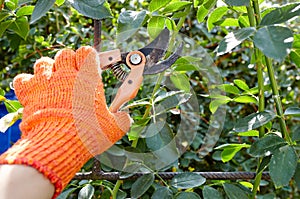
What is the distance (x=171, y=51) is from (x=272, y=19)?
0.20 meters

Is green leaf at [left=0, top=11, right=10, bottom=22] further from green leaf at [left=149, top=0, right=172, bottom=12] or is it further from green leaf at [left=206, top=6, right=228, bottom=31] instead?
green leaf at [left=206, top=6, right=228, bottom=31]

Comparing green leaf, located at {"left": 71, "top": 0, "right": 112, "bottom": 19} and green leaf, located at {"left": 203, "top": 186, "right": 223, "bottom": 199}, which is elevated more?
green leaf, located at {"left": 71, "top": 0, "right": 112, "bottom": 19}

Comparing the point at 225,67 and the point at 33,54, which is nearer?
the point at 33,54

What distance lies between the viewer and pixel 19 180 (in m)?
0.60

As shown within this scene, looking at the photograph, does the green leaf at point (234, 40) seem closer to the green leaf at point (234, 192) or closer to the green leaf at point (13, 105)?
the green leaf at point (234, 192)

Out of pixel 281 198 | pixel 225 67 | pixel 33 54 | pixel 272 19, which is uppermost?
pixel 272 19

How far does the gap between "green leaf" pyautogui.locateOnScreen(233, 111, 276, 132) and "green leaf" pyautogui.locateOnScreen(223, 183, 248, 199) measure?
4.7 inches

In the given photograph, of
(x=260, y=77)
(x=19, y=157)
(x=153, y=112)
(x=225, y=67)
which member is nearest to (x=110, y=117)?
(x=19, y=157)

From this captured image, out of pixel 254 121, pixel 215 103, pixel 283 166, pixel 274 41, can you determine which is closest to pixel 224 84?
pixel 215 103

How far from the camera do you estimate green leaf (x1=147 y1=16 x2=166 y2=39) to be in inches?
34.5

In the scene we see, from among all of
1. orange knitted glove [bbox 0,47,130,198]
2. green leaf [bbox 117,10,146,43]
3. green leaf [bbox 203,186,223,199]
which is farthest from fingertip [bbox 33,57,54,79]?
green leaf [bbox 203,186,223,199]

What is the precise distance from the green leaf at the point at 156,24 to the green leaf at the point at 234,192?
289 mm

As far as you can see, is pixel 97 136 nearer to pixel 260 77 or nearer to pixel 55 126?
pixel 55 126

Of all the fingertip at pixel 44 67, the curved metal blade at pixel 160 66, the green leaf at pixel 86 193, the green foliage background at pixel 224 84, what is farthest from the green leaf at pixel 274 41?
the green leaf at pixel 86 193
